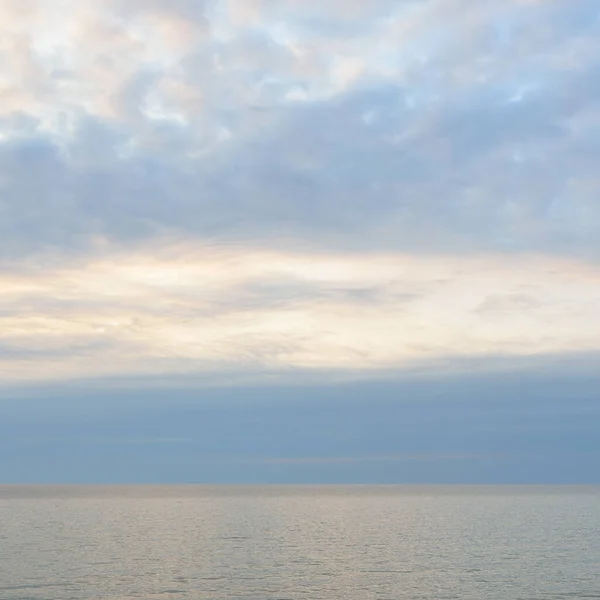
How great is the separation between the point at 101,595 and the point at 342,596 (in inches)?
637

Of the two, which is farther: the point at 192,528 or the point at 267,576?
the point at 192,528

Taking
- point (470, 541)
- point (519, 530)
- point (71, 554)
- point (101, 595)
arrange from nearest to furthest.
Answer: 1. point (101, 595)
2. point (71, 554)
3. point (470, 541)
4. point (519, 530)

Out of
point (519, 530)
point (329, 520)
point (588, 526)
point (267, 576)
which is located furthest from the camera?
point (329, 520)

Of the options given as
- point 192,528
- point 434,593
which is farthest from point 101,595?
point 192,528

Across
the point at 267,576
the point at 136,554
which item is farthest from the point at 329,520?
the point at 267,576

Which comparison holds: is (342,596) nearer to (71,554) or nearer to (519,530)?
(71,554)

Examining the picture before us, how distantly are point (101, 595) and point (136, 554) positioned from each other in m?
27.6

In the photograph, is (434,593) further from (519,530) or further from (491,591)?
(519,530)

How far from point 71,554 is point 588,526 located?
85.1m

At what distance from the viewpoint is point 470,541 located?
103062 millimetres

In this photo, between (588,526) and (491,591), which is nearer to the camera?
(491,591)

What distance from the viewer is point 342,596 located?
192ft

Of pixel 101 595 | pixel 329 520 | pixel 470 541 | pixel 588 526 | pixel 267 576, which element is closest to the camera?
pixel 101 595

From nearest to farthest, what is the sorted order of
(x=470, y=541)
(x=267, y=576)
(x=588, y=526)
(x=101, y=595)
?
(x=101, y=595), (x=267, y=576), (x=470, y=541), (x=588, y=526)
